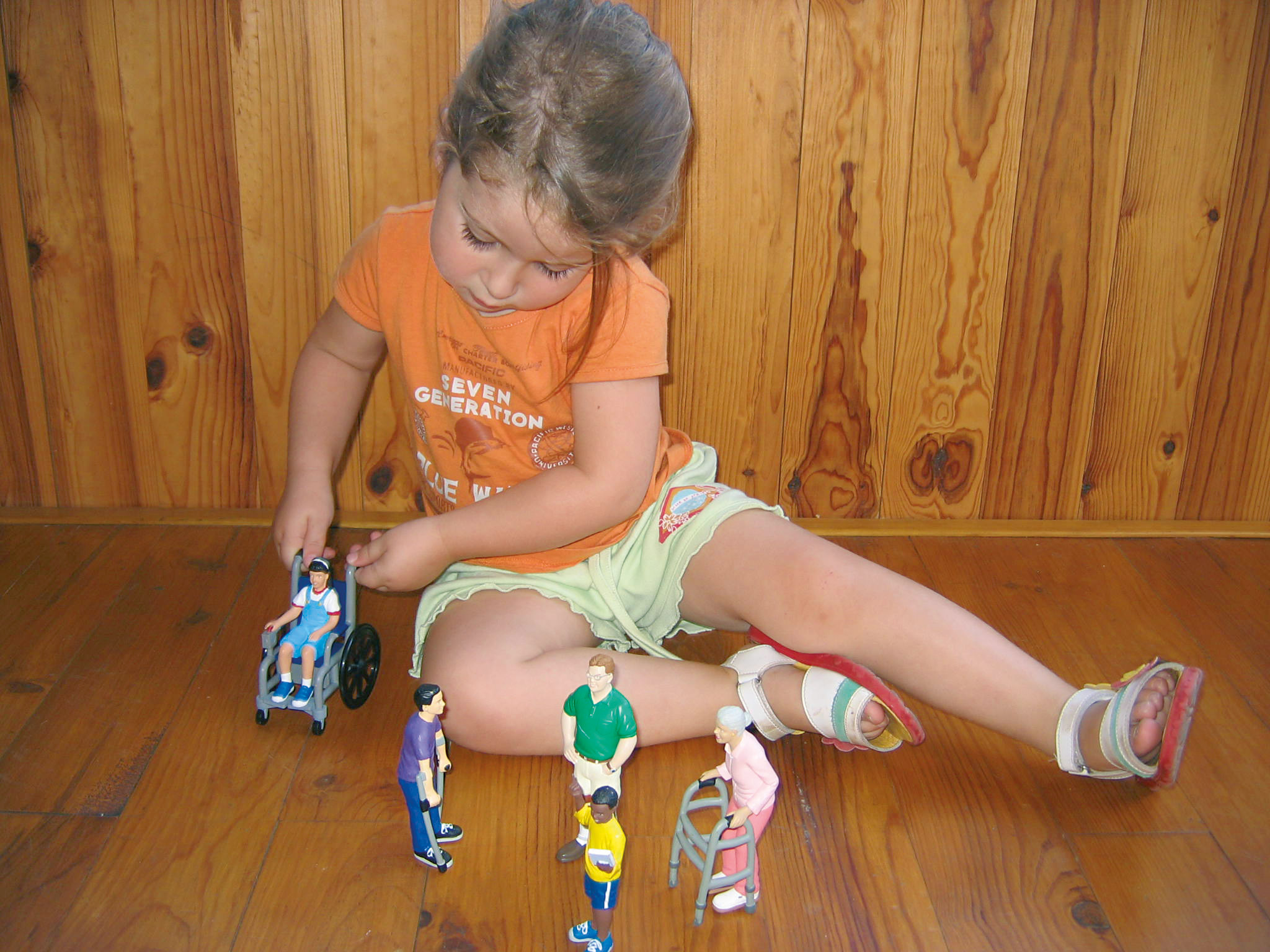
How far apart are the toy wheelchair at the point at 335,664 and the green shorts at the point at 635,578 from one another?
0.05m

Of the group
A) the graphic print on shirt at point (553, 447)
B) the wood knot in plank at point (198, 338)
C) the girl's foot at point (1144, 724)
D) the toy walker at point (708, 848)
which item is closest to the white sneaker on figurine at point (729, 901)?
the toy walker at point (708, 848)

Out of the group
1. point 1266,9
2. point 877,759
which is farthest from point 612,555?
point 1266,9

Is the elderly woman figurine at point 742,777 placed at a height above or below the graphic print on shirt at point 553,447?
below

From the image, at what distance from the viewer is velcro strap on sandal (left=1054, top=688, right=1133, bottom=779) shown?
980mm

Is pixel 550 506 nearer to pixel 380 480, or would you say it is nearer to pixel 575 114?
pixel 575 114

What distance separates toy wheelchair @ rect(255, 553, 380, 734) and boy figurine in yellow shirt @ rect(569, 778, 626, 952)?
1.10 ft

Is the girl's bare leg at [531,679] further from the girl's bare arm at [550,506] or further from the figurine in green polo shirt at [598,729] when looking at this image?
the figurine in green polo shirt at [598,729]

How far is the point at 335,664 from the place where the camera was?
42.4 inches

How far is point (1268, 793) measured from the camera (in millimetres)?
1022

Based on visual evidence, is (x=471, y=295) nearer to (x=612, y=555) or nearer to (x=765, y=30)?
(x=612, y=555)

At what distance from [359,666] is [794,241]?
698 millimetres

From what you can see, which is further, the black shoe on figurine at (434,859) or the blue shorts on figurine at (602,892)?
the black shoe on figurine at (434,859)

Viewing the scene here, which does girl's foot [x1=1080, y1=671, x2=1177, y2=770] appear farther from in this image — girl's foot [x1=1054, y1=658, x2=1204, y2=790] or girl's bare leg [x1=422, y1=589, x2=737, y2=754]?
girl's bare leg [x1=422, y1=589, x2=737, y2=754]

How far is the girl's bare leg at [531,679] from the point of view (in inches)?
40.3
